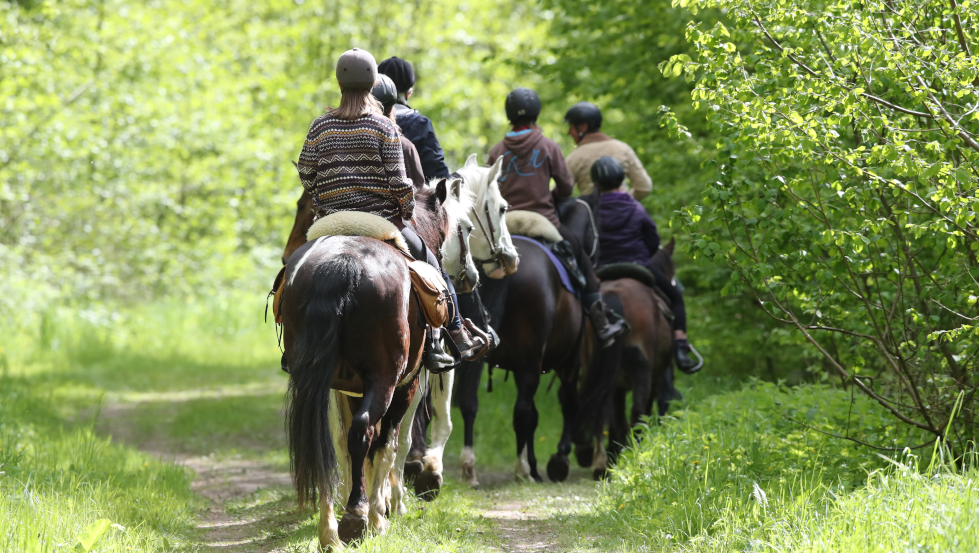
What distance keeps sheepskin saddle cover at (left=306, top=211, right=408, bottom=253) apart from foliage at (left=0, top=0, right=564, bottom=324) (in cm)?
852

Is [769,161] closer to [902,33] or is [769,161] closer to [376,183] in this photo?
[902,33]

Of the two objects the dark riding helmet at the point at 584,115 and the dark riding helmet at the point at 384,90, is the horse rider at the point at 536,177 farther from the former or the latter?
the dark riding helmet at the point at 384,90

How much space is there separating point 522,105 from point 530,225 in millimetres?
1045

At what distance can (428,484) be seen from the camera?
6617 millimetres

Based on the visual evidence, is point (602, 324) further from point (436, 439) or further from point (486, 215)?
point (436, 439)

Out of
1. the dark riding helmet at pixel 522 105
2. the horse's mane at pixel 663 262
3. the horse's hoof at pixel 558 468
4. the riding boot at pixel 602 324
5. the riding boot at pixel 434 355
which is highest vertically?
the dark riding helmet at pixel 522 105

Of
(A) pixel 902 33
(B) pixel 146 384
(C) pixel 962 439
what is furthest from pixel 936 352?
(B) pixel 146 384

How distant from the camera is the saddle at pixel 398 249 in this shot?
16.5ft

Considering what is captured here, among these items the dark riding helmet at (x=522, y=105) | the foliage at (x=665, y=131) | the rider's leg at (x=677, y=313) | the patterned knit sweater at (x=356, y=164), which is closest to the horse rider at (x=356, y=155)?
the patterned knit sweater at (x=356, y=164)

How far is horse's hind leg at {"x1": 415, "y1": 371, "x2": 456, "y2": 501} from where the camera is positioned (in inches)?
261

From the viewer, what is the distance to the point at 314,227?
507 cm

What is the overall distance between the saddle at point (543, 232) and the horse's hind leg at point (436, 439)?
154cm

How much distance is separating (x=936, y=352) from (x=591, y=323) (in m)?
2.95

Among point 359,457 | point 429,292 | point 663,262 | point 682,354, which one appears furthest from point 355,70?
point 682,354
